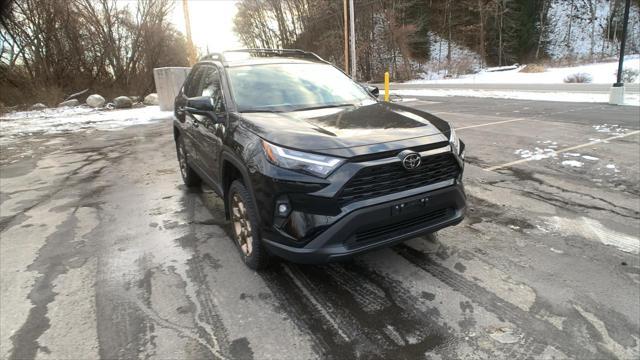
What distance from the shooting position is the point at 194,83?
541 centimetres

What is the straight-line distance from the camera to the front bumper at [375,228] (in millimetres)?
2857

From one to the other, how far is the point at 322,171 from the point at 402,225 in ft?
2.41

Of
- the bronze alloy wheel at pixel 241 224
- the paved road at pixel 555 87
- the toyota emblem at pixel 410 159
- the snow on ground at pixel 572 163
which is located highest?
the toyota emblem at pixel 410 159

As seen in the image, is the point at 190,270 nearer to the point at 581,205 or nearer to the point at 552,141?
the point at 581,205

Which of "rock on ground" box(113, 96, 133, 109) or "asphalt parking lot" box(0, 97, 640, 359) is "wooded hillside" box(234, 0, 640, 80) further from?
"asphalt parking lot" box(0, 97, 640, 359)

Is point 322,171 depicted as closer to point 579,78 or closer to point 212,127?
point 212,127

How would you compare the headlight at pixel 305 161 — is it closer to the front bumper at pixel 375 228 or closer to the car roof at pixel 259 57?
the front bumper at pixel 375 228

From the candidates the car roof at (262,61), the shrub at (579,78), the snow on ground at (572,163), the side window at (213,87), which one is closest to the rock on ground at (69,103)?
the side window at (213,87)

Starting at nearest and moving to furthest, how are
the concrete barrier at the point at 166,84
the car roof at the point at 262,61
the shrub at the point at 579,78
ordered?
1. the car roof at the point at 262,61
2. the concrete barrier at the point at 166,84
3. the shrub at the point at 579,78

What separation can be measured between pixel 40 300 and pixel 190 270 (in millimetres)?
1109

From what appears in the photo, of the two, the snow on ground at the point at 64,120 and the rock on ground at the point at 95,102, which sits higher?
the rock on ground at the point at 95,102

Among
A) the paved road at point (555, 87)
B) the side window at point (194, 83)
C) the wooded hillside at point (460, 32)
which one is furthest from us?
the wooded hillside at point (460, 32)

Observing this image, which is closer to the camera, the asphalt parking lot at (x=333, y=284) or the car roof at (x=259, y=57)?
the asphalt parking lot at (x=333, y=284)

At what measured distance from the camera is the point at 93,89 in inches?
949
